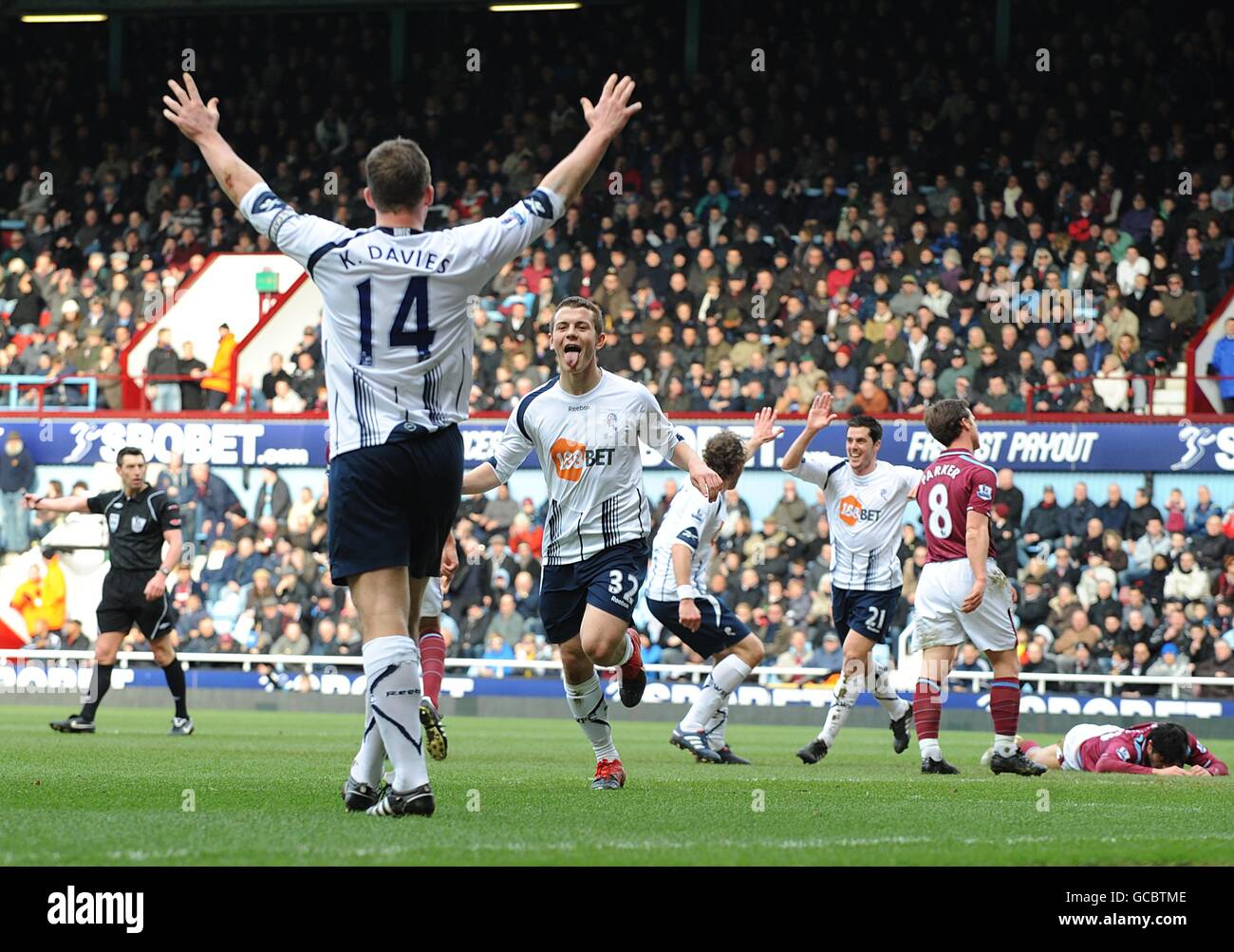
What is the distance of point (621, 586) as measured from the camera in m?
9.16

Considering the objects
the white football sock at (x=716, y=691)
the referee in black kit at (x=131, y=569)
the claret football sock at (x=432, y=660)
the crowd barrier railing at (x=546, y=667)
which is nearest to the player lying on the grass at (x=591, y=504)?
the claret football sock at (x=432, y=660)

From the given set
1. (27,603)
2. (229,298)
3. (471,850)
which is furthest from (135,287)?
(471,850)

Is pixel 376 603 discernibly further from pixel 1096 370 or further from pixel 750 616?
pixel 1096 370

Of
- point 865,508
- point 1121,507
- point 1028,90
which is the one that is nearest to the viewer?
point 865,508

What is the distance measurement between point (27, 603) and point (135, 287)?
6014 mm

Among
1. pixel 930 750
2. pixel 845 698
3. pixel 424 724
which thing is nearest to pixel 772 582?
pixel 845 698

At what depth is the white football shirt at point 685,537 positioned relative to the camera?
12289 millimetres

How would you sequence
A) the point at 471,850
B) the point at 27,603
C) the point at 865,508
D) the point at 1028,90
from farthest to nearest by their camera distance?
the point at 1028,90
the point at 27,603
the point at 865,508
the point at 471,850

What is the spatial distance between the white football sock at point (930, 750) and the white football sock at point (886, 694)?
1.33 metres

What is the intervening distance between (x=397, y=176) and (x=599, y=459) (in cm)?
273

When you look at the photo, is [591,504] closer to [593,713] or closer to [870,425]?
[593,713]

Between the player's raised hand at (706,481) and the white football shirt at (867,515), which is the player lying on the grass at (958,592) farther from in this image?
the player's raised hand at (706,481)

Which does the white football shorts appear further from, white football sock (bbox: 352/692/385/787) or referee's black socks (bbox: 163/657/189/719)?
referee's black socks (bbox: 163/657/189/719)

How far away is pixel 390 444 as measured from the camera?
682 cm
